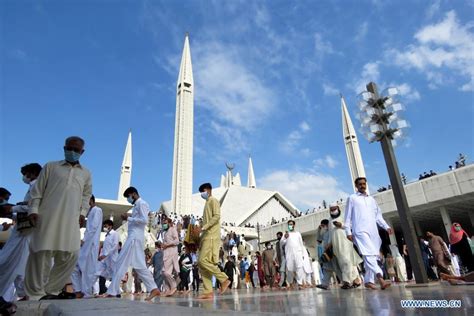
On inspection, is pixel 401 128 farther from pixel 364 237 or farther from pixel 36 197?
pixel 36 197

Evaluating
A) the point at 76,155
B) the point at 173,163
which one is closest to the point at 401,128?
the point at 76,155

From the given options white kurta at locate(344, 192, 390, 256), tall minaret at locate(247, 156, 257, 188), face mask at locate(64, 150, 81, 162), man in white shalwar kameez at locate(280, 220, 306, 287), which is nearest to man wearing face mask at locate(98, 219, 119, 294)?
face mask at locate(64, 150, 81, 162)

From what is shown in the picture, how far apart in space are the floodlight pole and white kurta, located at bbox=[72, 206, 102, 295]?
180 inches

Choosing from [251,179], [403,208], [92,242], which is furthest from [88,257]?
[251,179]

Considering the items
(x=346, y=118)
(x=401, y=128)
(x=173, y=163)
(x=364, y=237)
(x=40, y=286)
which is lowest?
(x=40, y=286)

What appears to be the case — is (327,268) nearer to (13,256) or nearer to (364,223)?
(364,223)

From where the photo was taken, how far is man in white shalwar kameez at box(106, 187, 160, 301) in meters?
4.46

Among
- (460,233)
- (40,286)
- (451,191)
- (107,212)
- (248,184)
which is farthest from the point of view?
(248,184)

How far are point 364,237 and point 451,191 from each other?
38.8 ft

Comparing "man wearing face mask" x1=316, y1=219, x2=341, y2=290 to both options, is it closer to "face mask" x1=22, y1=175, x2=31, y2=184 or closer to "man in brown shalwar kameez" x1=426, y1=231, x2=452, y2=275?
"man in brown shalwar kameez" x1=426, y1=231, x2=452, y2=275

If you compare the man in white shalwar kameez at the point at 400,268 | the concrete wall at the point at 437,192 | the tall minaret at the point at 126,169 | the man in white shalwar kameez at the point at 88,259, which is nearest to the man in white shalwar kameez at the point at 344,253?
the man in white shalwar kameez at the point at 88,259

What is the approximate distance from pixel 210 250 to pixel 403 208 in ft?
10.0

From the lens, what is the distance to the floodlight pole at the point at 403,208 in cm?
498

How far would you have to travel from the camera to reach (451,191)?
14.0 meters
